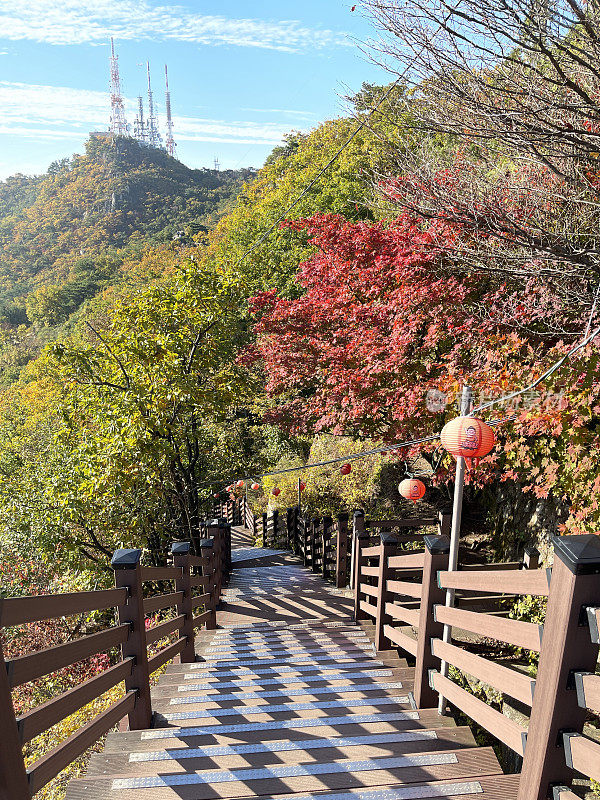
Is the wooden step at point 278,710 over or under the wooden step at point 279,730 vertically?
under

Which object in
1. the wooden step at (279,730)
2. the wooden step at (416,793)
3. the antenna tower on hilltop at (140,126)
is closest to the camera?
the wooden step at (416,793)

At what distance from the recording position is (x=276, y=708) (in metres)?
3.33

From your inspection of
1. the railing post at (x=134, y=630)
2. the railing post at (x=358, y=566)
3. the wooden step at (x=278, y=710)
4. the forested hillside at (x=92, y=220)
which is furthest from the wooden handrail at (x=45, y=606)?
the forested hillside at (x=92, y=220)

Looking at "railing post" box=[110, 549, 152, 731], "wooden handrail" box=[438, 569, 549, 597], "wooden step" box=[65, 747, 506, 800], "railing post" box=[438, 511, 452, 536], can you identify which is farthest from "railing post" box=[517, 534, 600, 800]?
"railing post" box=[438, 511, 452, 536]

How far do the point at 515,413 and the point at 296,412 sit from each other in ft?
15.0

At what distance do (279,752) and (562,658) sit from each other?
161 cm

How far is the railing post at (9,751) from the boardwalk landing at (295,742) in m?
0.71

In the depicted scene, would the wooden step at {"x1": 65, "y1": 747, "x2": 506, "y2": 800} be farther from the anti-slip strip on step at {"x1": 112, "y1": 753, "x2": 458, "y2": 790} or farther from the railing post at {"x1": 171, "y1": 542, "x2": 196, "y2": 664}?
the railing post at {"x1": 171, "y1": 542, "x2": 196, "y2": 664}

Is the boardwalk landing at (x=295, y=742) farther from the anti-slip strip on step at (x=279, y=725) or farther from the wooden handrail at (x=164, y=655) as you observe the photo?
the wooden handrail at (x=164, y=655)

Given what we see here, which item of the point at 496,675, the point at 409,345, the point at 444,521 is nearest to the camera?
the point at 496,675

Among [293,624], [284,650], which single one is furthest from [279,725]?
[293,624]

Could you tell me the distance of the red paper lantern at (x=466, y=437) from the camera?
14.5 feet

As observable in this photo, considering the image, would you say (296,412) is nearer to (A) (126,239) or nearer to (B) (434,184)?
(B) (434,184)

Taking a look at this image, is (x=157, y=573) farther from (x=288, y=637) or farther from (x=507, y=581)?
(x=288, y=637)
